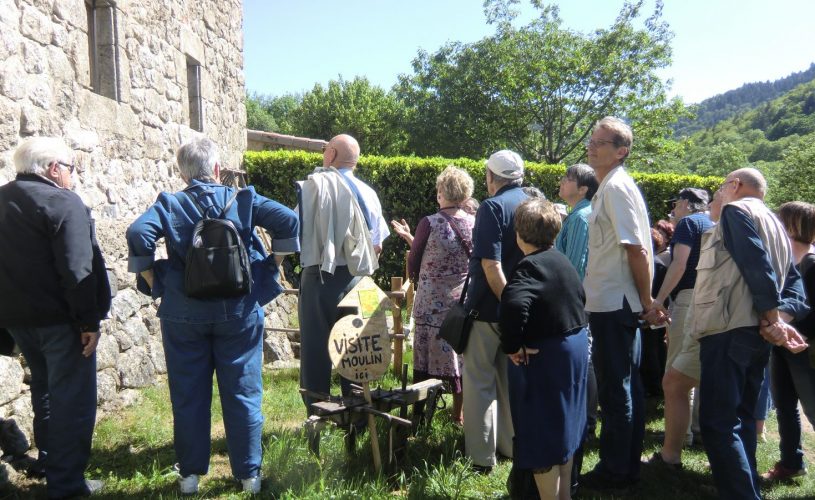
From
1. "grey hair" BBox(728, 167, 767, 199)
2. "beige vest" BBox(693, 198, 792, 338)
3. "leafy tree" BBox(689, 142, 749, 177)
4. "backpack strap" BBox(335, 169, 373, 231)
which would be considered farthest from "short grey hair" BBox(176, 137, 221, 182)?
"leafy tree" BBox(689, 142, 749, 177)

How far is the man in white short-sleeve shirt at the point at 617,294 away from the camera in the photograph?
330 cm

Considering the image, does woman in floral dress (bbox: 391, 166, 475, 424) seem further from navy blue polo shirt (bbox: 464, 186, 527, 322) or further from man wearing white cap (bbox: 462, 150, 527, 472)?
navy blue polo shirt (bbox: 464, 186, 527, 322)

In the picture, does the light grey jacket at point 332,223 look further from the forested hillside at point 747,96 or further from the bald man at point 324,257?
the forested hillside at point 747,96

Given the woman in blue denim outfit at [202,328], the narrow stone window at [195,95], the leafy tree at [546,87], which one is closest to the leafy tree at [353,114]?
the leafy tree at [546,87]

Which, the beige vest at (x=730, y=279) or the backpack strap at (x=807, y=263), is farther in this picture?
the backpack strap at (x=807, y=263)

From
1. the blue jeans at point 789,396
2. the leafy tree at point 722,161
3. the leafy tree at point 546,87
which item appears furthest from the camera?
the leafy tree at point 722,161

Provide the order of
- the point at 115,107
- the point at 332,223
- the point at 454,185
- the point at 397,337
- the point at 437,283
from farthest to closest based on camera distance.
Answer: the point at 397,337 < the point at 115,107 < the point at 437,283 < the point at 454,185 < the point at 332,223

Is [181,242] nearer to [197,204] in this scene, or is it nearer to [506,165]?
[197,204]

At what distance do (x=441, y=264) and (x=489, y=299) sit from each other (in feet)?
2.69

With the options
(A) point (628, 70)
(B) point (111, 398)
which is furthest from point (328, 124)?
(B) point (111, 398)

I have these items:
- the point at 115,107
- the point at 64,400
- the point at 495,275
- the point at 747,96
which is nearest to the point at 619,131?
the point at 495,275

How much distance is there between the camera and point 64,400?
125 inches

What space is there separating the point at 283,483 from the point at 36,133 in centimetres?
289

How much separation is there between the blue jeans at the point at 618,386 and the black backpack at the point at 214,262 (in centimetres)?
196
